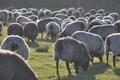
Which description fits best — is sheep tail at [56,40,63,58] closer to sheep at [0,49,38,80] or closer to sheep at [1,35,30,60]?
sheep at [1,35,30,60]

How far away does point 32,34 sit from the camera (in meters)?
18.4

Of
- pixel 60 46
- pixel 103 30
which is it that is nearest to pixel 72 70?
pixel 60 46

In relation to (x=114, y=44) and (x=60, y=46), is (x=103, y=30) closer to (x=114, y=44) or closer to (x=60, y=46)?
(x=114, y=44)

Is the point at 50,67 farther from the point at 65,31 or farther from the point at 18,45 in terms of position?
the point at 65,31

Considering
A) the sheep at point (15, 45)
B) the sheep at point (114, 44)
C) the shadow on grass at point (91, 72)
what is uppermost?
the sheep at point (15, 45)

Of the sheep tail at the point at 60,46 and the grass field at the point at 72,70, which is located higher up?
the sheep tail at the point at 60,46

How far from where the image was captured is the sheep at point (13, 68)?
5270 mm

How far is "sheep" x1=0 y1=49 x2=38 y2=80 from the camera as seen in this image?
527 centimetres

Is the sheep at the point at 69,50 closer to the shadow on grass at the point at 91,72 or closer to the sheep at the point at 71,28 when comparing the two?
the shadow on grass at the point at 91,72

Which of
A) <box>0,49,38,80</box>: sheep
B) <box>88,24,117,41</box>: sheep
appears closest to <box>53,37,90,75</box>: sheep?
<box>0,49,38,80</box>: sheep

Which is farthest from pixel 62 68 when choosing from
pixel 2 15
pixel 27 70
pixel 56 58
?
pixel 2 15

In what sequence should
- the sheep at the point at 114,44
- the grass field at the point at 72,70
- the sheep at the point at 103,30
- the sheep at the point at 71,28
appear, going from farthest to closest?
1. the sheep at the point at 71,28
2. the sheep at the point at 103,30
3. the sheep at the point at 114,44
4. the grass field at the point at 72,70

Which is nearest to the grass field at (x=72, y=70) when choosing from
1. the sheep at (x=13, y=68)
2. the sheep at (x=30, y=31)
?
the sheep at (x=13, y=68)

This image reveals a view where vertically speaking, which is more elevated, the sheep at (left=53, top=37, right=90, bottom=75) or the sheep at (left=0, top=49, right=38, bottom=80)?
the sheep at (left=0, top=49, right=38, bottom=80)
